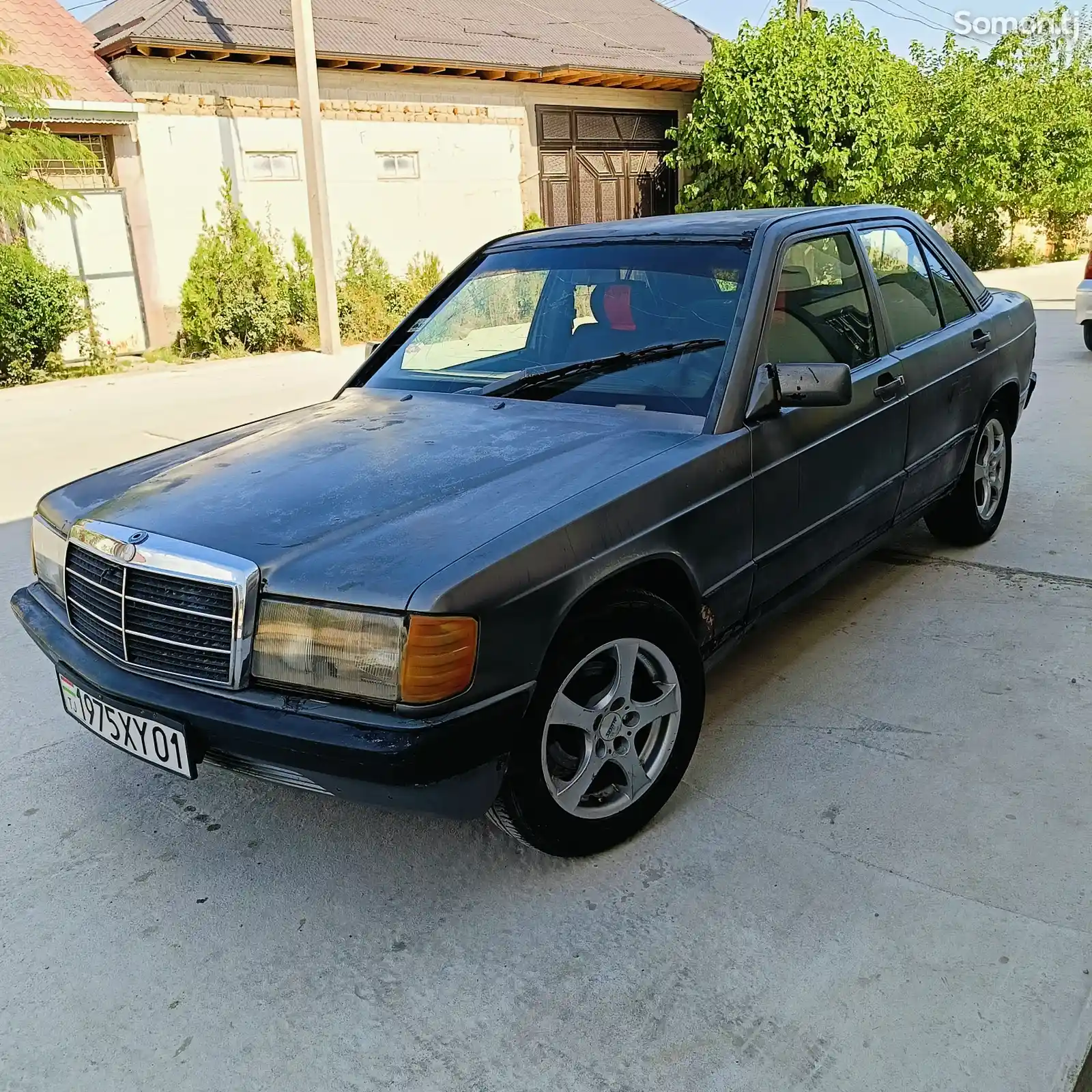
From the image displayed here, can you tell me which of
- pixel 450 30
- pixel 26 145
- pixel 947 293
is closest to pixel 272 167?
pixel 26 145

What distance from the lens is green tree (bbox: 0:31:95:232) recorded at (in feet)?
36.3

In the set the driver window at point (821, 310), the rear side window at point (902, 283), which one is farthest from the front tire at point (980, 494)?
the driver window at point (821, 310)

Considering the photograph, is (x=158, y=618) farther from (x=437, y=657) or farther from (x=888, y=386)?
(x=888, y=386)

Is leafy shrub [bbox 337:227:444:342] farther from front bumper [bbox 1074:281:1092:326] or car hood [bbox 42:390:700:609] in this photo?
car hood [bbox 42:390:700:609]

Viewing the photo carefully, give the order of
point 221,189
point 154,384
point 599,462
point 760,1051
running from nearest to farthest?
point 760,1051
point 599,462
point 154,384
point 221,189

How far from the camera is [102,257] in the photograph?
43.2 feet

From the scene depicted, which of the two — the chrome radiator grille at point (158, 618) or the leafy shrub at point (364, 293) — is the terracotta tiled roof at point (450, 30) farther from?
the chrome radiator grille at point (158, 618)

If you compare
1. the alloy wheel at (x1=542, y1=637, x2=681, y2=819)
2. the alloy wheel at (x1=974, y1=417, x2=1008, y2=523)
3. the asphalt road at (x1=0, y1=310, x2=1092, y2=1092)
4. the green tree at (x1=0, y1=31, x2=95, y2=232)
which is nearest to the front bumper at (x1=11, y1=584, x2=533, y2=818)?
the alloy wheel at (x1=542, y1=637, x2=681, y2=819)

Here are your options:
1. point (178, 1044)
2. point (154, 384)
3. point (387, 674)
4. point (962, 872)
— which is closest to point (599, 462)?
point (387, 674)

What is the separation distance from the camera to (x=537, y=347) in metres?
3.62

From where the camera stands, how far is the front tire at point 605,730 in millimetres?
2455

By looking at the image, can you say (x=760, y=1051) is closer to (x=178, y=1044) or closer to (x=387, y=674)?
(x=387, y=674)

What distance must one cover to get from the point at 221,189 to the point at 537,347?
1205 cm

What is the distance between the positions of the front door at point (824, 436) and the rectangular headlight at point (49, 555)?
2040 millimetres
